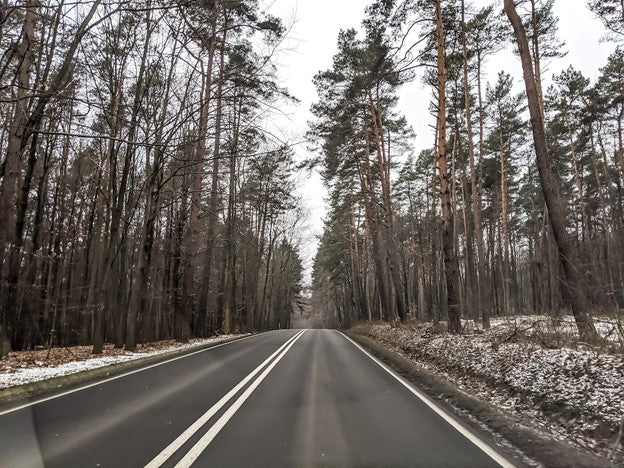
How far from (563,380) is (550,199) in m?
4.76

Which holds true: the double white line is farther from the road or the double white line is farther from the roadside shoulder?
the roadside shoulder

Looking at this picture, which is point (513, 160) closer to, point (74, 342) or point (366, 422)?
point (366, 422)

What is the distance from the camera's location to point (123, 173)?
15.4m

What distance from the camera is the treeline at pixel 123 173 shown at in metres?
9.68

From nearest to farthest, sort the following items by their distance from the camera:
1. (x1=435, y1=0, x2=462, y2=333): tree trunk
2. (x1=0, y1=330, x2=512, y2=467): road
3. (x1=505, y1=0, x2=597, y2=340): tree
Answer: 1. (x1=0, y1=330, x2=512, y2=467): road
2. (x1=505, y1=0, x2=597, y2=340): tree
3. (x1=435, y1=0, x2=462, y2=333): tree trunk

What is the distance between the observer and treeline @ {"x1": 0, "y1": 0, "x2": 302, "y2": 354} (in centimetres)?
968

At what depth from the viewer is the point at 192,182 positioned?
74.9 ft

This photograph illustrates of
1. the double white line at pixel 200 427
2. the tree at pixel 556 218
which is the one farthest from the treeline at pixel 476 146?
the double white line at pixel 200 427

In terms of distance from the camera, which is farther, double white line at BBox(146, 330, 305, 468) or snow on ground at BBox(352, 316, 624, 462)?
snow on ground at BBox(352, 316, 624, 462)

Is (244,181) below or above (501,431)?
above

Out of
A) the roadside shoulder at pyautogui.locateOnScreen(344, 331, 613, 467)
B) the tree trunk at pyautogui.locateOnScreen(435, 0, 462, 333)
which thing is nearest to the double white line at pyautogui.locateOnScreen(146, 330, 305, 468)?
the roadside shoulder at pyautogui.locateOnScreen(344, 331, 613, 467)

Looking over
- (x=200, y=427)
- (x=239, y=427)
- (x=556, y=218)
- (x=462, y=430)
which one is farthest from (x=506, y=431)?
(x=556, y=218)

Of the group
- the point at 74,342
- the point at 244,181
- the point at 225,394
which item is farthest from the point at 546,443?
the point at 244,181

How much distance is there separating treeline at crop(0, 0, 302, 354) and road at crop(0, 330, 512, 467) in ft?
13.1
